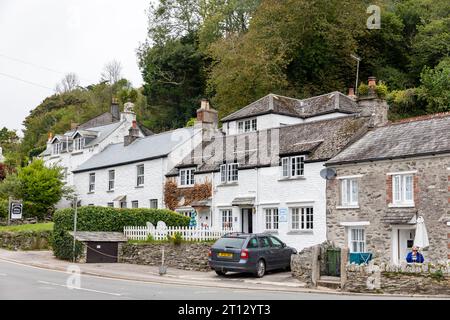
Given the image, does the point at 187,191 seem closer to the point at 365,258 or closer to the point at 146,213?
the point at 146,213

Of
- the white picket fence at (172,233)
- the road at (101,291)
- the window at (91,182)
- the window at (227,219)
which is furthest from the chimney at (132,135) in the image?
the road at (101,291)

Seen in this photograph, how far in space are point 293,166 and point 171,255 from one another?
870 centimetres

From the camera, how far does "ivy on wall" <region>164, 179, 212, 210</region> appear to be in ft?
129

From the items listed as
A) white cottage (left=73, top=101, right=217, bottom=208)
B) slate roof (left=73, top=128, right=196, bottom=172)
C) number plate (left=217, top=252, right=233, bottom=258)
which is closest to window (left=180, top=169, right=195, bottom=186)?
white cottage (left=73, top=101, right=217, bottom=208)

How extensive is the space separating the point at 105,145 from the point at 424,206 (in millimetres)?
35047

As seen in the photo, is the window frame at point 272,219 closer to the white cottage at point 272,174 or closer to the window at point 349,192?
the white cottage at point 272,174

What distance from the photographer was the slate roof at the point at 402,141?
91.0 feet

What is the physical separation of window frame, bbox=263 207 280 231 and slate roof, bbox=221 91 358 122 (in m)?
11.0

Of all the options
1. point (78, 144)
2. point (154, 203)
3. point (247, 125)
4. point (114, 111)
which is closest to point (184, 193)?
point (154, 203)

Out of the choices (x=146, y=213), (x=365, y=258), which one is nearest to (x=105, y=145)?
(x=146, y=213)

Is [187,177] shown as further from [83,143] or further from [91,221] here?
[83,143]

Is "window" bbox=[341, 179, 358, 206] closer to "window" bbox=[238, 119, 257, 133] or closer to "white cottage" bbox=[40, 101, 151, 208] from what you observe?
"window" bbox=[238, 119, 257, 133]

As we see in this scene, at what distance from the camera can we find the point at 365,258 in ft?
90.7

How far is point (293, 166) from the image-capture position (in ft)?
113
